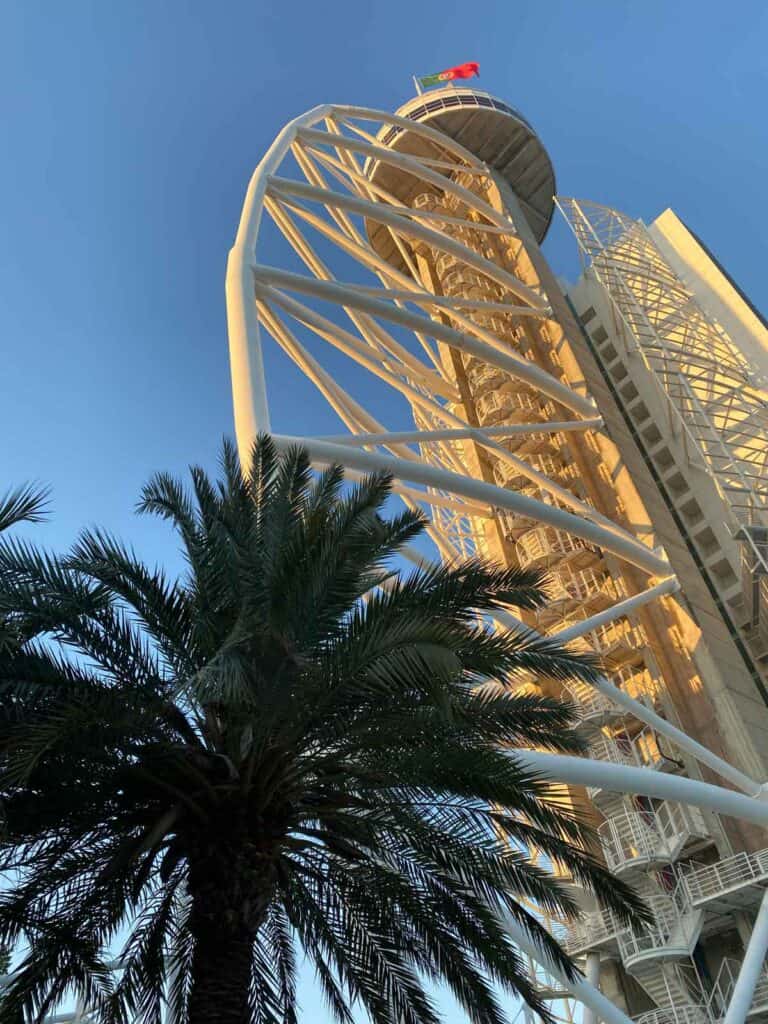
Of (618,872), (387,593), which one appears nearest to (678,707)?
(618,872)

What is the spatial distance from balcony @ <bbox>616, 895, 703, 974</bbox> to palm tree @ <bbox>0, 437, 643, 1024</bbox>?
26.4ft

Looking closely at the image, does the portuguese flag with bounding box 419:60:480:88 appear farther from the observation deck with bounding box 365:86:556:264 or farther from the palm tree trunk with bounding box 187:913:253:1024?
the palm tree trunk with bounding box 187:913:253:1024

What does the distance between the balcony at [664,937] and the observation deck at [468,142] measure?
3091 centimetres

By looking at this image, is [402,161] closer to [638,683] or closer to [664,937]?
[638,683]

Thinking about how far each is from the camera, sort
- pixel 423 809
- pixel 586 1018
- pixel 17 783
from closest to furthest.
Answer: pixel 17 783 < pixel 423 809 < pixel 586 1018

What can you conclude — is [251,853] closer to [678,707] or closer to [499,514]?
[678,707]

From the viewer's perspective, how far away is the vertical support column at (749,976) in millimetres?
13023

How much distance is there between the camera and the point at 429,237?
87.1 feet

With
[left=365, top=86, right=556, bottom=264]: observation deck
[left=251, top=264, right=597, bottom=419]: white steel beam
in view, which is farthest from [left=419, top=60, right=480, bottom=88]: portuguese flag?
[left=251, top=264, right=597, bottom=419]: white steel beam

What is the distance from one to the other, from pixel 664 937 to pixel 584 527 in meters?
7.83

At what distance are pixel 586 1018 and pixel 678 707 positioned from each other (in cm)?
695

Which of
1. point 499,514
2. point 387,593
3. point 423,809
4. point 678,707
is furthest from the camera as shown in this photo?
point 499,514

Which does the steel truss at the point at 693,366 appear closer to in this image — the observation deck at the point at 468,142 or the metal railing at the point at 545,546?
the observation deck at the point at 468,142

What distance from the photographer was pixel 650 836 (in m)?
18.5
